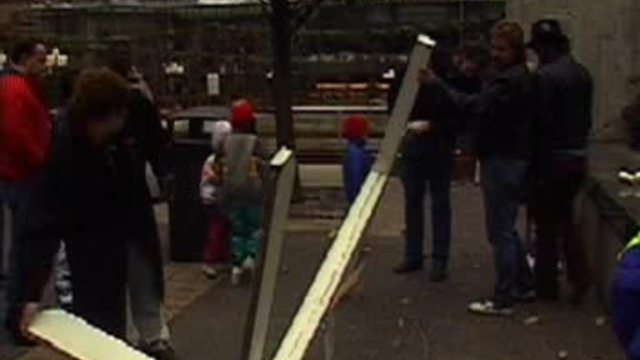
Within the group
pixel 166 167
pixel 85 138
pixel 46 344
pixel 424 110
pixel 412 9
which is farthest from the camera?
pixel 412 9

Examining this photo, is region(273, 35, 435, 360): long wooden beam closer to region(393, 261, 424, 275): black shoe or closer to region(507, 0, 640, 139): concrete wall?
region(393, 261, 424, 275): black shoe

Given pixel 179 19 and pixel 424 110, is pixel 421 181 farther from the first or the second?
pixel 179 19

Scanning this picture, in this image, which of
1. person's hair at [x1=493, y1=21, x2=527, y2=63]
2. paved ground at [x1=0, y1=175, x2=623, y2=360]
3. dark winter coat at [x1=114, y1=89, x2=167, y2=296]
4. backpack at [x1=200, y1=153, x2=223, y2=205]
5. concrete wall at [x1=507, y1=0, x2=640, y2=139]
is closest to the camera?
dark winter coat at [x1=114, y1=89, x2=167, y2=296]

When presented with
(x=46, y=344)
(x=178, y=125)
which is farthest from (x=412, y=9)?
(x=46, y=344)

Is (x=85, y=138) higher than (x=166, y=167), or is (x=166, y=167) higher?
(x=85, y=138)

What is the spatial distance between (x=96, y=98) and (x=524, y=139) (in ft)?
13.7

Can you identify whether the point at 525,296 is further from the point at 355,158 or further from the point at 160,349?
the point at 160,349

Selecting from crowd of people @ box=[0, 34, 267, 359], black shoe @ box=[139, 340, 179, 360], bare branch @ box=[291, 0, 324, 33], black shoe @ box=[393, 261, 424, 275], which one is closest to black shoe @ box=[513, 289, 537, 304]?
black shoe @ box=[393, 261, 424, 275]

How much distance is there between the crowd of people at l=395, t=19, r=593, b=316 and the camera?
9094mm

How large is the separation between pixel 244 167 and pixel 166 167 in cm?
108

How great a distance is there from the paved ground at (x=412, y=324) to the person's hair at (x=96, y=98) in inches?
80.1

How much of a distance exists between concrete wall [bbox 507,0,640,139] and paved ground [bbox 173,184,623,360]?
6.85 metres

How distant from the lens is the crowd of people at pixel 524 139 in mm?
9094

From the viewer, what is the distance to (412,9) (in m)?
23.9
